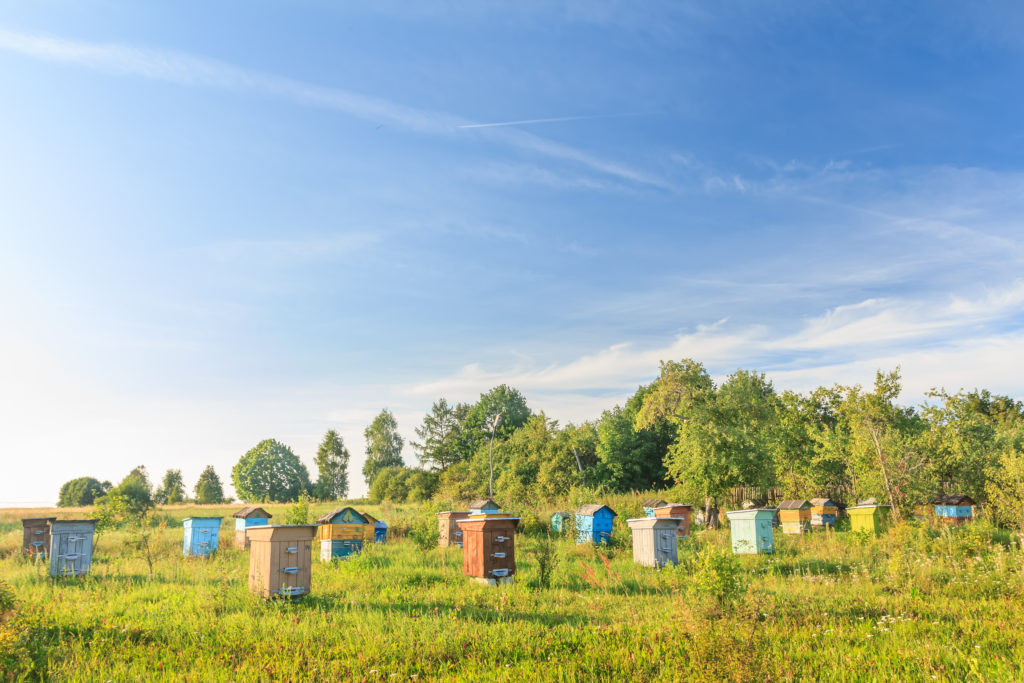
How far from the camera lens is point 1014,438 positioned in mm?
37188

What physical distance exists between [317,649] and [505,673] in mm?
2725

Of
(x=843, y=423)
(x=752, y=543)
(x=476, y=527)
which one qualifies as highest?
(x=843, y=423)

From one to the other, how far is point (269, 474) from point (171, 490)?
23025mm

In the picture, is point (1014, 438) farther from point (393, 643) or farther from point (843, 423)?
point (393, 643)

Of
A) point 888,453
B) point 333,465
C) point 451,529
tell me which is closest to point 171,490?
point 333,465

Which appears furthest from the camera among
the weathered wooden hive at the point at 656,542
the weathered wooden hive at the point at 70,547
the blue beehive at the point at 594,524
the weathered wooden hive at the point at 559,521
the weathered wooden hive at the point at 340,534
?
the weathered wooden hive at the point at 559,521

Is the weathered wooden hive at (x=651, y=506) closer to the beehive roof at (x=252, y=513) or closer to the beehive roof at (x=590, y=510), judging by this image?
the beehive roof at (x=590, y=510)

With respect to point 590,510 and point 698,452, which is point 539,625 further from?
point 698,452

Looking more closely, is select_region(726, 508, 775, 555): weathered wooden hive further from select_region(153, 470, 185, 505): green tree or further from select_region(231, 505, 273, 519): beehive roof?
select_region(153, 470, 185, 505): green tree

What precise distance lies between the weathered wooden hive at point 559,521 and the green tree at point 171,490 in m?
61.6

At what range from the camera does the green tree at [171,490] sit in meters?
71.2

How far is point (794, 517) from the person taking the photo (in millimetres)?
25422

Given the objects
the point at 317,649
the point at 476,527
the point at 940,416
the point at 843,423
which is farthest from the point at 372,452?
the point at 317,649

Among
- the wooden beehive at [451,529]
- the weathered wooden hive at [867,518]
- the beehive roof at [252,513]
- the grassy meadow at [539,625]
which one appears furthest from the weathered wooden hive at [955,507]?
the beehive roof at [252,513]
